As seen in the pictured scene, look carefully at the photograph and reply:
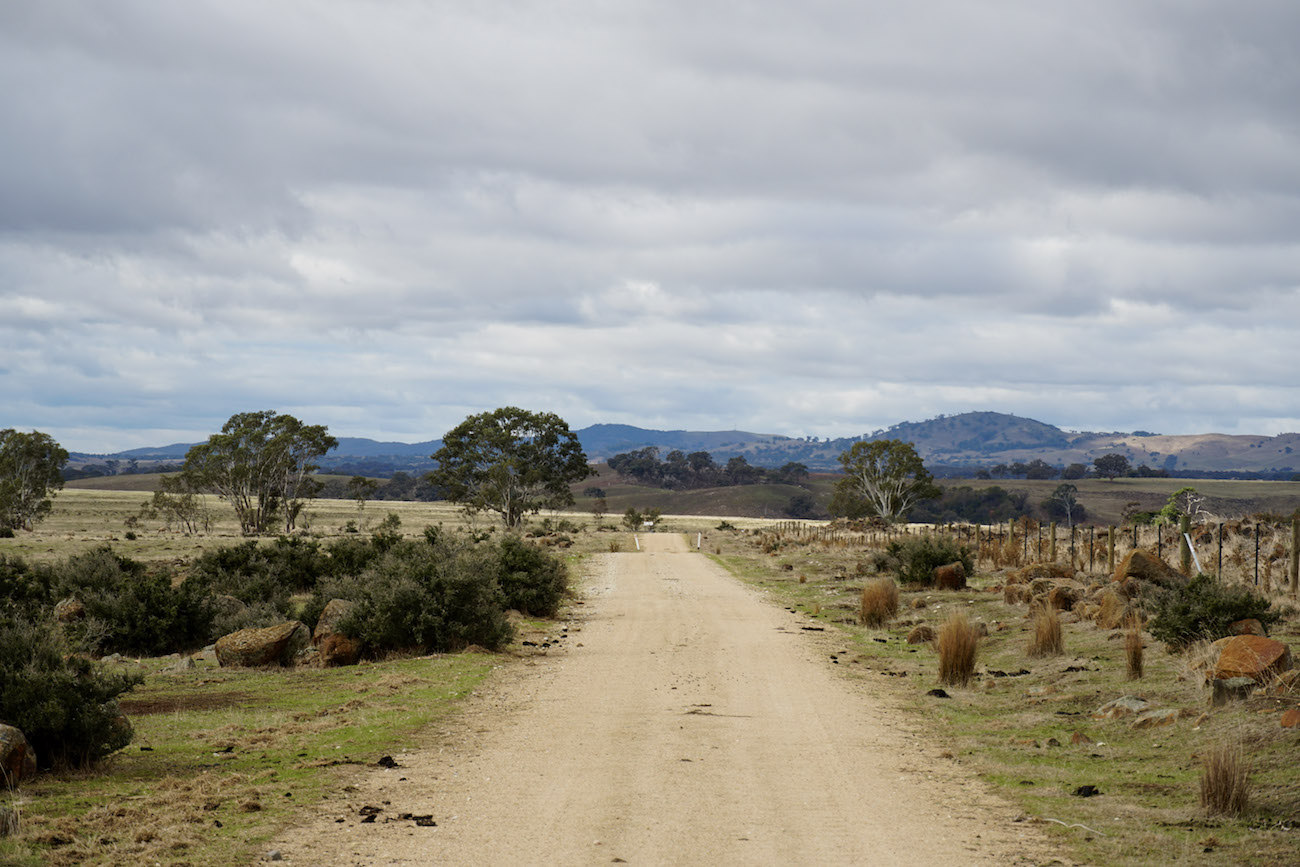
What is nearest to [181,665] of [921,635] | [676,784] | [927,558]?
[676,784]

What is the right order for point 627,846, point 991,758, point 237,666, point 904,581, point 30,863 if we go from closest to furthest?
point 30,863
point 627,846
point 991,758
point 237,666
point 904,581

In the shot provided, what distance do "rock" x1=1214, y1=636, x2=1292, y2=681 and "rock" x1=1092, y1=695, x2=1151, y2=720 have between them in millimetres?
846

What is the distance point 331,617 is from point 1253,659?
1442cm

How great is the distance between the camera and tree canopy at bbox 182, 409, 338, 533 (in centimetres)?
7469

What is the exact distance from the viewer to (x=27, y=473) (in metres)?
75.6

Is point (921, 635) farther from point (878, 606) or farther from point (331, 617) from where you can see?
point (331, 617)

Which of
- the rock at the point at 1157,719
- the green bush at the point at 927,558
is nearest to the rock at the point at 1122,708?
the rock at the point at 1157,719

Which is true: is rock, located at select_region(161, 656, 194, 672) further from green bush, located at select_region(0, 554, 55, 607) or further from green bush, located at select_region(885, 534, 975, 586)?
green bush, located at select_region(885, 534, 975, 586)

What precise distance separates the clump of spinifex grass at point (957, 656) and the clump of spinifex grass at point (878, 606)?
288 inches

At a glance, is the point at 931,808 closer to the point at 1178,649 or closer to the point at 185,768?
the point at 185,768

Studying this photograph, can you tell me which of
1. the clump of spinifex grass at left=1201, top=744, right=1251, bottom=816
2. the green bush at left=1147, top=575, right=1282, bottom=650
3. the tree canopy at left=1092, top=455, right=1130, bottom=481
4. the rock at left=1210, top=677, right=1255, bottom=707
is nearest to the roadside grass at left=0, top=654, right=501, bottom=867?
the clump of spinifex grass at left=1201, top=744, right=1251, bottom=816

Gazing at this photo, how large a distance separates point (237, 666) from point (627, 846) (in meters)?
12.5

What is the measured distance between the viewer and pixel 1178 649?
14492mm

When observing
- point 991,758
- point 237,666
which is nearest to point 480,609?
point 237,666
